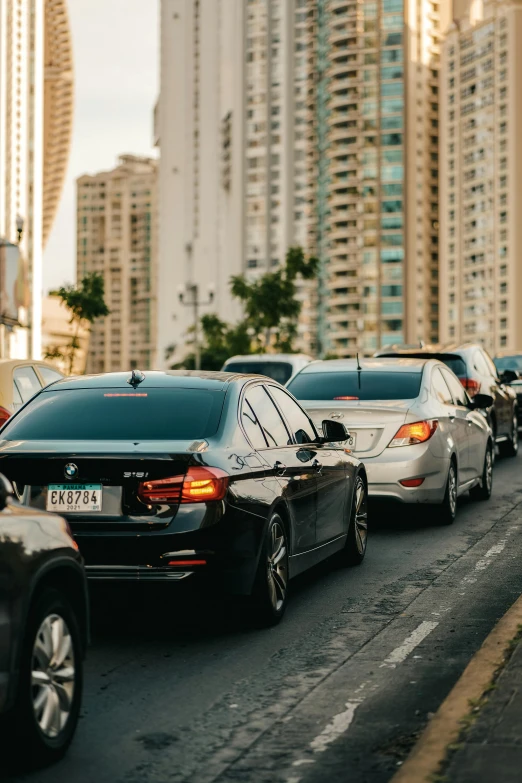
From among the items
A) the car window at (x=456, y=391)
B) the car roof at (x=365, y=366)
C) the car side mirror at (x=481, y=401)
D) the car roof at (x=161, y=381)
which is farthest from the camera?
the car side mirror at (x=481, y=401)

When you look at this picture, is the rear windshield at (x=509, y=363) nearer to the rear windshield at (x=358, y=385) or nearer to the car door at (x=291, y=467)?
the rear windshield at (x=358, y=385)

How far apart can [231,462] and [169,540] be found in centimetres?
62

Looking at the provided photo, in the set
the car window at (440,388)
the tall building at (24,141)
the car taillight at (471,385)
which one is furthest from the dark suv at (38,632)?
the tall building at (24,141)

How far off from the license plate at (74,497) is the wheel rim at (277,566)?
111 centimetres

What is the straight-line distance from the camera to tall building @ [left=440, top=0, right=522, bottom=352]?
146 m

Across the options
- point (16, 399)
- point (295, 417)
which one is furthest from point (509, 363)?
point (295, 417)

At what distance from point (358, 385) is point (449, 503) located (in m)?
1.42

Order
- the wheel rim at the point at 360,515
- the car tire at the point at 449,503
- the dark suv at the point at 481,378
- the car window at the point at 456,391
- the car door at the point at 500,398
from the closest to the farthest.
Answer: the wheel rim at the point at 360,515
the car tire at the point at 449,503
the car window at the point at 456,391
the dark suv at the point at 481,378
the car door at the point at 500,398

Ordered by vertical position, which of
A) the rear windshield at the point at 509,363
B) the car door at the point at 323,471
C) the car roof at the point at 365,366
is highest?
the car roof at the point at 365,366

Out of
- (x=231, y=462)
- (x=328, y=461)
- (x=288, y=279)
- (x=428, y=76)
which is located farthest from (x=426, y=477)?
(x=428, y=76)

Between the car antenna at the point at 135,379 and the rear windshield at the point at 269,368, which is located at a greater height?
the car antenna at the point at 135,379

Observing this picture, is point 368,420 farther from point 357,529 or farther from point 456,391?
point 456,391

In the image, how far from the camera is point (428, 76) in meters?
160

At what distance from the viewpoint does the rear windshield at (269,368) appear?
67.8 ft
